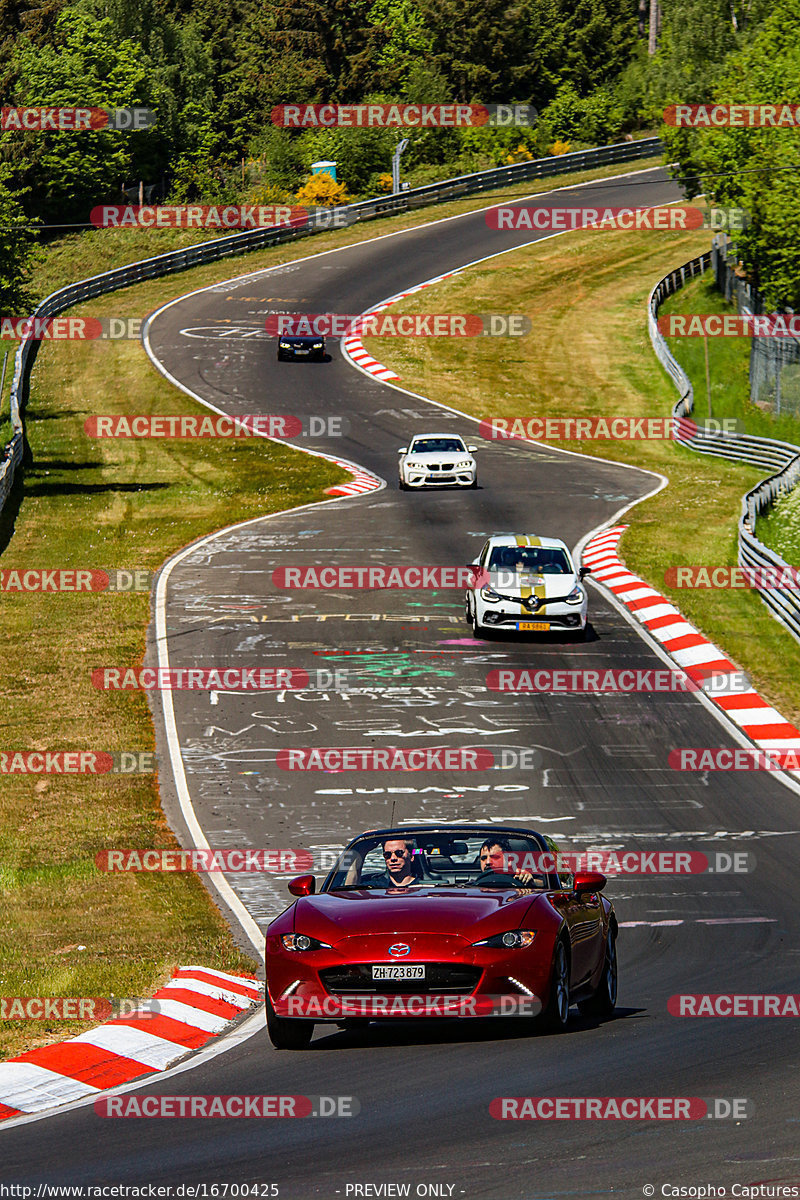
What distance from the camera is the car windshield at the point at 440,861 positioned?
36.2 ft

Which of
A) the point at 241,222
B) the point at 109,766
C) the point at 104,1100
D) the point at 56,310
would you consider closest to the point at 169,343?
the point at 56,310

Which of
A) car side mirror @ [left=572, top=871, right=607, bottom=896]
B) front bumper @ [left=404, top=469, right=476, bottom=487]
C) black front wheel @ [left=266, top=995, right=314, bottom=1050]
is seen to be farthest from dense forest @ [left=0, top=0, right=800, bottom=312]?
black front wheel @ [left=266, top=995, right=314, bottom=1050]

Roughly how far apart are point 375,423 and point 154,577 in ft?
65.1

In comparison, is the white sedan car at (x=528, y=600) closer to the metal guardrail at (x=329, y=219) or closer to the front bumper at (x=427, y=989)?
the front bumper at (x=427, y=989)

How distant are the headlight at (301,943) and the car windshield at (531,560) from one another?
19.0m

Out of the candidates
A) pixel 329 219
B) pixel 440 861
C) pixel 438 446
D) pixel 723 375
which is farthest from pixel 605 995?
pixel 329 219

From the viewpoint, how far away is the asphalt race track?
751 centimetres

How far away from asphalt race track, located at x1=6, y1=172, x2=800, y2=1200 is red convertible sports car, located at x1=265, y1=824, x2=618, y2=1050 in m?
0.29

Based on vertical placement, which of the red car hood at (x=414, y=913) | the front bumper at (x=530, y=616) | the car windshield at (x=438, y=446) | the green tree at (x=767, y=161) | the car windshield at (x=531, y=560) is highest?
the green tree at (x=767, y=161)

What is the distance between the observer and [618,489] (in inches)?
1721

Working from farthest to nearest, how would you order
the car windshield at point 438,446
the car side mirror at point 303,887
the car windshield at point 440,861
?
1. the car windshield at point 438,446
2. the car windshield at point 440,861
3. the car side mirror at point 303,887

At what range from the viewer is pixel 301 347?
61.7m

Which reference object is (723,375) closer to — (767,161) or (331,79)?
(767,161)

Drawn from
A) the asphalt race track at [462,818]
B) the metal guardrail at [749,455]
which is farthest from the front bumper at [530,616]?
the metal guardrail at [749,455]
